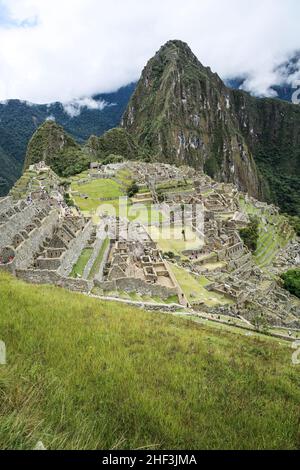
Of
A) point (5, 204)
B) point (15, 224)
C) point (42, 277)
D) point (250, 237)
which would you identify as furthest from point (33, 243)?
point (250, 237)

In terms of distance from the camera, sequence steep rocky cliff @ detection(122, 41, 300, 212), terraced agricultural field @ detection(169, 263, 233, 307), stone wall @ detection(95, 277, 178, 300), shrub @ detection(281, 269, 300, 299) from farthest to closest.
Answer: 1. steep rocky cliff @ detection(122, 41, 300, 212)
2. shrub @ detection(281, 269, 300, 299)
3. terraced agricultural field @ detection(169, 263, 233, 307)
4. stone wall @ detection(95, 277, 178, 300)

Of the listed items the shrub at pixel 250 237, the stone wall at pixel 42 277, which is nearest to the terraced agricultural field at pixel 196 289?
the stone wall at pixel 42 277

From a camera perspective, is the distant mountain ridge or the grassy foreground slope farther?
the distant mountain ridge

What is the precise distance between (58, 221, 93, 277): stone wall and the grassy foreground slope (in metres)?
9.04

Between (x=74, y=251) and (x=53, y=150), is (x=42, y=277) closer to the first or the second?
(x=74, y=251)

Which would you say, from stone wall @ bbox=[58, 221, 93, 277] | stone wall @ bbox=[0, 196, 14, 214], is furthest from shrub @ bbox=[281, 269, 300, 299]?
stone wall @ bbox=[0, 196, 14, 214]

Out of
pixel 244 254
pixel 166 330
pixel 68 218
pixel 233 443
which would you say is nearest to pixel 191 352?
pixel 166 330

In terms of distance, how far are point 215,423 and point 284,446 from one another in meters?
0.64

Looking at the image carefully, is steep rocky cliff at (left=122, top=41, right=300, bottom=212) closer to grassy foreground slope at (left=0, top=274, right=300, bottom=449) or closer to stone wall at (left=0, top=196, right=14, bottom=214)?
stone wall at (left=0, top=196, right=14, bottom=214)

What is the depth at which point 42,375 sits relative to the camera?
393cm

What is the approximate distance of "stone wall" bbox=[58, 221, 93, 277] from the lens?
15538 millimetres

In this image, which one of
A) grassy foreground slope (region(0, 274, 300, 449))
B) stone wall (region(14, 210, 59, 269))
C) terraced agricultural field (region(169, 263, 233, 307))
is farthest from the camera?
terraced agricultural field (region(169, 263, 233, 307))

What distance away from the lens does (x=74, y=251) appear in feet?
58.8

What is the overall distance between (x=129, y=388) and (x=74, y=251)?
14275mm
